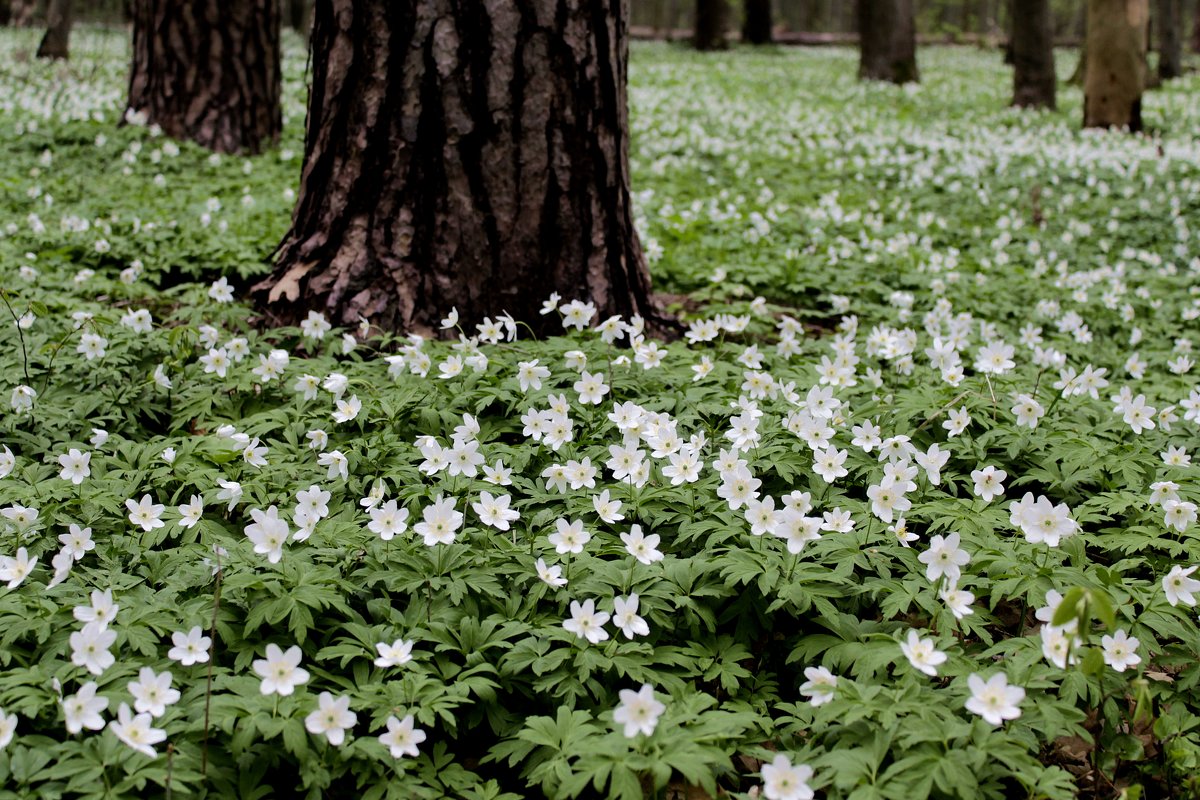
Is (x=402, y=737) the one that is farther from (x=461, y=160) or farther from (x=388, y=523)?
(x=461, y=160)

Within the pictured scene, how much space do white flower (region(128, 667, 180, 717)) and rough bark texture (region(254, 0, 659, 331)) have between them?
251 centimetres

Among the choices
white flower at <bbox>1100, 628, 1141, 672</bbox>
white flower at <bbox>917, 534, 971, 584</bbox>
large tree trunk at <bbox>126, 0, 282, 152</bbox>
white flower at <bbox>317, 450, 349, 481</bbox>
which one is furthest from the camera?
large tree trunk at <bbox>126, 0, 282, 152</bbox>

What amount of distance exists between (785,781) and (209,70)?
8519 millimetres

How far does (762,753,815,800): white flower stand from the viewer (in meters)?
2.11

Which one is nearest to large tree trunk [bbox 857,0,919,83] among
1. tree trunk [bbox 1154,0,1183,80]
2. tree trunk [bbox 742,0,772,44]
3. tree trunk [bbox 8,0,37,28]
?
tree trunk [bbox 1154,0,1183,80]

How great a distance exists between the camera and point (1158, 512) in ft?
10.2

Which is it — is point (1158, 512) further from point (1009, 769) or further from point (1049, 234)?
point (1049, 234)

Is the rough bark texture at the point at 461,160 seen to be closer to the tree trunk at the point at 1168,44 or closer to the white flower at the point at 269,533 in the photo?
the white flower at the point at 269,533

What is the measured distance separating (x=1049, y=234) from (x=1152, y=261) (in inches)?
43.7

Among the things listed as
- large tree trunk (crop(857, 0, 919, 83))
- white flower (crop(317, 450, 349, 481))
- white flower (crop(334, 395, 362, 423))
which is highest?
large tree trunk (crop(857, 0, 919, 83))

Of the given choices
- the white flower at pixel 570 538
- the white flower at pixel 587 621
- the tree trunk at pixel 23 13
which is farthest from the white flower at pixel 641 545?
the tree trunk at pixel 23 13

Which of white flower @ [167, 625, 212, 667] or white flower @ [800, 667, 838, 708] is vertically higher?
white flower @ [167, 625, 212, 667]

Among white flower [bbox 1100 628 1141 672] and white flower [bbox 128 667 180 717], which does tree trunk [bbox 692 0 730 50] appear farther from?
white flower [bbox 128 667 180 717]

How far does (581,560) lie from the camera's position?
2818 mm
